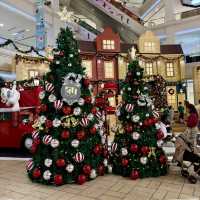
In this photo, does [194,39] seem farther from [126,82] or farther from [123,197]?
[123,197]

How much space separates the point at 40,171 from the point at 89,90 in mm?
1879

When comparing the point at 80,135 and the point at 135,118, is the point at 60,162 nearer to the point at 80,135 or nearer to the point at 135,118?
the point at 80,135

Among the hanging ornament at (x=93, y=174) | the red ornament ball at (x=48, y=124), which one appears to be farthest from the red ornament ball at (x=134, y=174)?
the red ornament ball at (x=48, y=124)

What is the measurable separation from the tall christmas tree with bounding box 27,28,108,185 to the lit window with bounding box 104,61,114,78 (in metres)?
13.1

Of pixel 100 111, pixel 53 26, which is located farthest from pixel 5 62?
pixel 100 111

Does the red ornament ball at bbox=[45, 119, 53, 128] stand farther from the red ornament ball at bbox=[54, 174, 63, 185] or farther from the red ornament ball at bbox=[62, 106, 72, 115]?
the red ornament ball at bbox=[54, 174, 63, 185]

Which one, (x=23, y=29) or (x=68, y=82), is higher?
(x=23, y=29)

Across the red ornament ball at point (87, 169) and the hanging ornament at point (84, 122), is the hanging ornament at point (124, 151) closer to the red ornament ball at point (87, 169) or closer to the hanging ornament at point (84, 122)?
the red ornament ball at point (87, 169)

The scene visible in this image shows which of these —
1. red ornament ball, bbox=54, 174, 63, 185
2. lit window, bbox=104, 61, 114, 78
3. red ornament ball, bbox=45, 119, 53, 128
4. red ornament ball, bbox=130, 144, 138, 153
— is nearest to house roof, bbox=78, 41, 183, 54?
lit window, bbox=104, 61, 114, 78

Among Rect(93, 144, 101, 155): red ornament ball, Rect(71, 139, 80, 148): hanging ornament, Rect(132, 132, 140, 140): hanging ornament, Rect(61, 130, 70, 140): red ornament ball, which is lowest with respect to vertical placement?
Rect(93, 144, 101, 155): red ornament ball

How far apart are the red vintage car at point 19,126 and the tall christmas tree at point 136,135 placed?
3791 millimetres

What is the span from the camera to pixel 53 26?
18375 mm

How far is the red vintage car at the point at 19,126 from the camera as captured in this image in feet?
27.8

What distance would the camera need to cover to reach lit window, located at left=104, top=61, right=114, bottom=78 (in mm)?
18531
